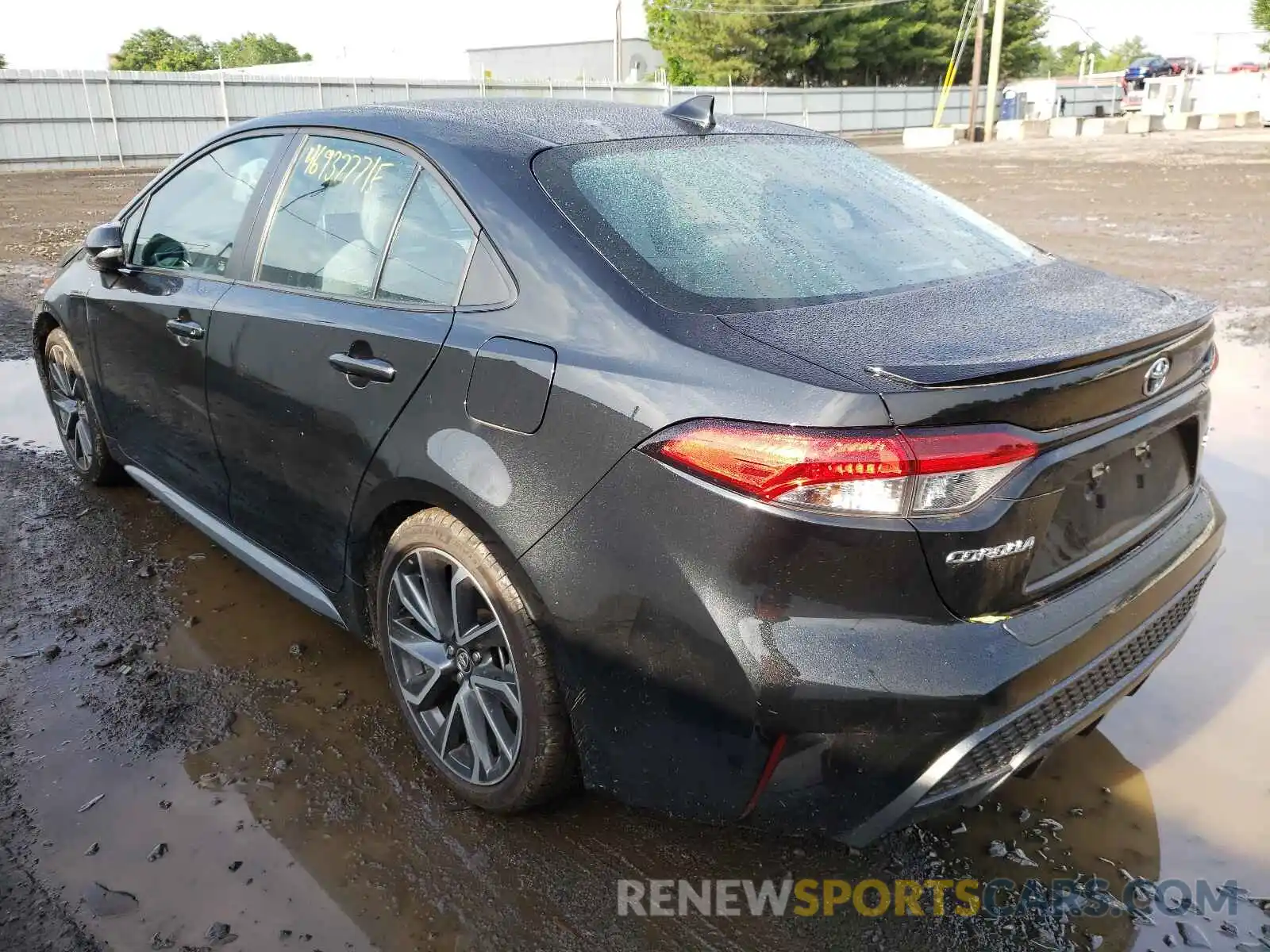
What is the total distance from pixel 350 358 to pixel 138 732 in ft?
4.16

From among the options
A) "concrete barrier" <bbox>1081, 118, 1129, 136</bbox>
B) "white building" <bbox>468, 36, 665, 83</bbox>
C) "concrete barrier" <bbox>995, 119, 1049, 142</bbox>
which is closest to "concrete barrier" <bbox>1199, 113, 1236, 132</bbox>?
"concrete barrier" <bbox>1081, 118, 1129, 136</bbox>

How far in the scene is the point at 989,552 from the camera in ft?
6.21

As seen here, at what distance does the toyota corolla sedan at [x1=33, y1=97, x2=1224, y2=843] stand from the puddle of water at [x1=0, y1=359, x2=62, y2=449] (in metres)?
2.97

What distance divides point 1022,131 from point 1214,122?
6701 millimetres

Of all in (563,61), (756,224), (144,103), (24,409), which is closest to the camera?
(756,224)

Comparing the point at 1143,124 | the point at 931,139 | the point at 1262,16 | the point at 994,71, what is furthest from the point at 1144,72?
the point at 931,139

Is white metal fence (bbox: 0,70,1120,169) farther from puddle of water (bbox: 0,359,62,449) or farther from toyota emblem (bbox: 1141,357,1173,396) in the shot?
toyota emblem (bbox: 1141,357,1173,396)

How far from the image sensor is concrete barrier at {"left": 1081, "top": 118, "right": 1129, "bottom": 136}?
35781 millimetres

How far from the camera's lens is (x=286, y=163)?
311 cm

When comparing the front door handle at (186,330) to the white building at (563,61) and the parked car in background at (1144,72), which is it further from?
the parked car in background at (1144,72)

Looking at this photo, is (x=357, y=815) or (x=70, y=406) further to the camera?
(x=70, y=406)

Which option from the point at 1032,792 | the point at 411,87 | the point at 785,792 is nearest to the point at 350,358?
the point at 785,792

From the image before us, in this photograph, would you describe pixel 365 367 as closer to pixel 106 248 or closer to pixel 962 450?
pixel 962 450

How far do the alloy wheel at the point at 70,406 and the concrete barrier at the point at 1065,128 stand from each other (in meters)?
37.0
